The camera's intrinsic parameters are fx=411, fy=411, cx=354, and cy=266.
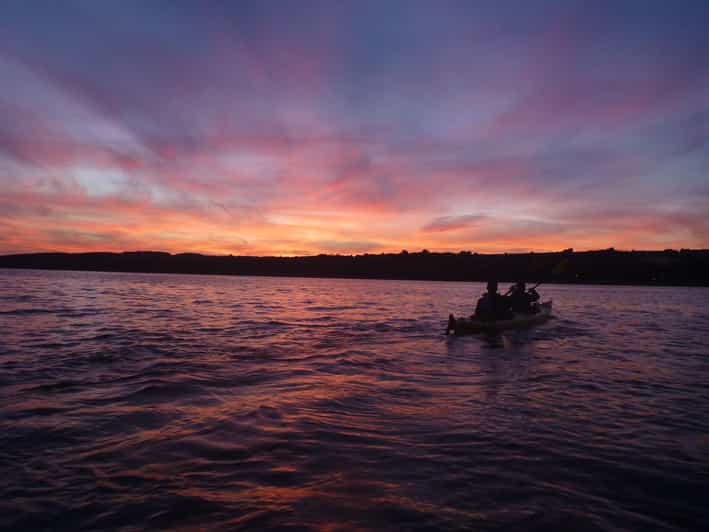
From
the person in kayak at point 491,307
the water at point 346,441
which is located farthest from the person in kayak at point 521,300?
the water at point 346,441

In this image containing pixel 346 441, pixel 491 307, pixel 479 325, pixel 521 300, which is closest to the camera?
pixel 346 441

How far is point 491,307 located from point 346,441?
1571 centimetres

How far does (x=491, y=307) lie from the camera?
67.6 feet

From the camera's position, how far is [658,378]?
1141cm

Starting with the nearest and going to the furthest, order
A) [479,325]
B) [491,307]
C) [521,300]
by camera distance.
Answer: [479,325], [491,307], [521,300]

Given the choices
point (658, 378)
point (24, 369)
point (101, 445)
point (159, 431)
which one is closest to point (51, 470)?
point (101, 445)

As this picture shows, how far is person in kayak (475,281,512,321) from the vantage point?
20.5m

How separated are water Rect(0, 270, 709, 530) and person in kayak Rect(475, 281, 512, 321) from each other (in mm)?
6164

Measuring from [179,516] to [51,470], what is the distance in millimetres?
2345

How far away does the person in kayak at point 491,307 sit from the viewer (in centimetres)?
2052

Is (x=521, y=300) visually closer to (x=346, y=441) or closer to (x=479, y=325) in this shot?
(x=479, y=325)

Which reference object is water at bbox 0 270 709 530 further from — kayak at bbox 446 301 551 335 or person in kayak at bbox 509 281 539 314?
person in kayak at bbox 509 281 539 314

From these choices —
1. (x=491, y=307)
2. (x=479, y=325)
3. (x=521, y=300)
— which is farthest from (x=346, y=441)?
(x=521, y=300)

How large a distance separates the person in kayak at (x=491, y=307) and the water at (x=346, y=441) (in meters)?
6.16
